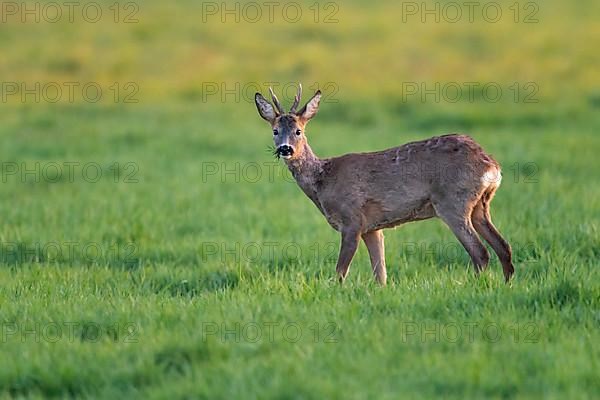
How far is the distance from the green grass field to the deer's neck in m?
0.72

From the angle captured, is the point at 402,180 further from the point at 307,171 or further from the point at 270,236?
the point at 270,236

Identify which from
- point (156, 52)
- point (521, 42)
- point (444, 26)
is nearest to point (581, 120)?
point (521, 42)

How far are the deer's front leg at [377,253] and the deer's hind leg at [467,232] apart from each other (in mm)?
772

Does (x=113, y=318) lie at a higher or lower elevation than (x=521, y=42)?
lower

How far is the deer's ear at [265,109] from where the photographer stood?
9.51m

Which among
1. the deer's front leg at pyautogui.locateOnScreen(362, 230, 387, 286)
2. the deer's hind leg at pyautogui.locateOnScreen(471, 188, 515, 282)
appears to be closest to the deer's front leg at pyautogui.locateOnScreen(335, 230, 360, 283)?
the deer's front leg at pyautogui.locateOnScreen(362, 230, 387, 286)

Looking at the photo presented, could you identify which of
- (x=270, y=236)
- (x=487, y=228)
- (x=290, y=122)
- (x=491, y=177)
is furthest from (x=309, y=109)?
(x=270, y=236)

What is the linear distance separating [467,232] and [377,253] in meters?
0.98

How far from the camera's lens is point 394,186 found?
916 centimetres

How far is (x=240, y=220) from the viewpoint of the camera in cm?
1246

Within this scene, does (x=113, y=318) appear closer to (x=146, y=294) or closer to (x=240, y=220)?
(x=146, y=294)

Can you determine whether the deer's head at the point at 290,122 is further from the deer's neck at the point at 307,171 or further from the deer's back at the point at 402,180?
the deer's back at the point at 402,180

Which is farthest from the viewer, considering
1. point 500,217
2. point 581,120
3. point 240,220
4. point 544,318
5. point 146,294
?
point 581,120

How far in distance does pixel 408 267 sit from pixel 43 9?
78.8 ft
